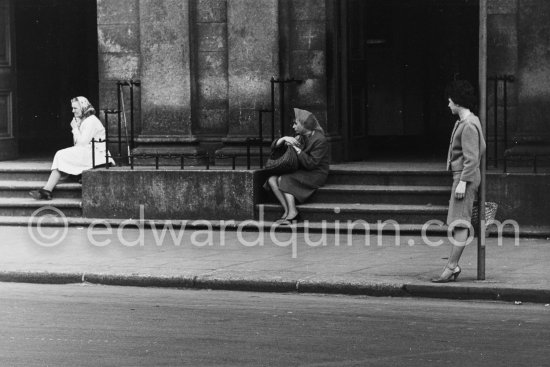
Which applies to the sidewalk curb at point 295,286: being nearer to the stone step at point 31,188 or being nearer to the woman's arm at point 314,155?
the woman's arm at point 314,155

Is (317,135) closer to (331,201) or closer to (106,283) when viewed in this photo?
(331,201)

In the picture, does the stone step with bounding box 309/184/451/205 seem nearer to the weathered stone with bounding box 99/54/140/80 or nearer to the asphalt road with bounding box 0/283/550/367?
the weathered stone with bounding box 99/54/140/80

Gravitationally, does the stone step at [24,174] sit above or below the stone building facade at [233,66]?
below

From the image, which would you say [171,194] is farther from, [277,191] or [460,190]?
[460,190]

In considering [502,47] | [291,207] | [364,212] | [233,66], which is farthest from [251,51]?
[502,47]

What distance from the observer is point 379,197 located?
1644 cm

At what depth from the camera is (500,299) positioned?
11383mm

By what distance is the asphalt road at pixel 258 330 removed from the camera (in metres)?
8.84

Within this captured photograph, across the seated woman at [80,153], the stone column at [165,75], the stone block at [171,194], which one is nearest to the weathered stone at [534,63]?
the stone block at [171,194]

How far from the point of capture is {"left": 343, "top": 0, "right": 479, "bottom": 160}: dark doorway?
23.3 metres

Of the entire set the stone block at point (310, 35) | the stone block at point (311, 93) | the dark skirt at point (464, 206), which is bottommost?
the dark skirt at point (464, 206)

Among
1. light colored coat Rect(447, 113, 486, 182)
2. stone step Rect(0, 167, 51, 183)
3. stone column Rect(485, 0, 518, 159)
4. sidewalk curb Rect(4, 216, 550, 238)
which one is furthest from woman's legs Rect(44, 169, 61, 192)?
light colored coat Rect(447, 113, 486, 182)

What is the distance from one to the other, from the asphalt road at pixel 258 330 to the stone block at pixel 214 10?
623cm

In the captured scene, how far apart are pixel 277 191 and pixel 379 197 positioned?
133 centimetres
